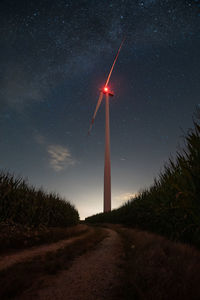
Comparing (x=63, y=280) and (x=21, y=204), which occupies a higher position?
(x=21, y=204)

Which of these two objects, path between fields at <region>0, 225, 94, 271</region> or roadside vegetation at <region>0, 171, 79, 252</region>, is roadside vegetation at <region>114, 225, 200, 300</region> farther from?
roadside vegetation at <region>0, 171, 79, 252</region>

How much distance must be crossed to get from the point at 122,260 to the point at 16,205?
6509mm

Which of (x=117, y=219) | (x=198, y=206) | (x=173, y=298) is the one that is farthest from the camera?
(x=117, y=219)

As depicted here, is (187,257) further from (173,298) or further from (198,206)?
(173,298)

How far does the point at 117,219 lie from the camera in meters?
23.7

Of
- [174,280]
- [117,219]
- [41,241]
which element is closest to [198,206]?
[174,280]

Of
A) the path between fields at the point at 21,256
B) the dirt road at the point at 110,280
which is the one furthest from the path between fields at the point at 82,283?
the path between fields at the point at 21,256

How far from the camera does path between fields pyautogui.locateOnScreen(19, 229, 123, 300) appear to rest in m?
3.36

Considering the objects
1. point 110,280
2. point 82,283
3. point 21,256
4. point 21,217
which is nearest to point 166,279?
point 110,280

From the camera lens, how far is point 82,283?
3.95 meters

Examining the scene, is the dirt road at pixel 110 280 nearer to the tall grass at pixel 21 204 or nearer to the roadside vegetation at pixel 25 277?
the roadside vegetation at pixel 25 277

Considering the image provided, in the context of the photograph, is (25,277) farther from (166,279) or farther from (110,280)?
(166,279)

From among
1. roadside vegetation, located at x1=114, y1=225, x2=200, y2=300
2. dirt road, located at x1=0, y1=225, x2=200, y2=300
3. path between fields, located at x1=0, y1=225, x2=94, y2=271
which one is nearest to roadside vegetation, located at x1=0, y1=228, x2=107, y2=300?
dirt road, located at x1=0, y1=225, x2=200, y2=300

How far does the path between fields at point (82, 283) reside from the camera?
11.0 ft
